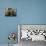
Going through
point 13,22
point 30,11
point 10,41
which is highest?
point 30,11

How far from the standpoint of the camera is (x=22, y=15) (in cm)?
305

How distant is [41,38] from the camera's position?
2908 millimetres

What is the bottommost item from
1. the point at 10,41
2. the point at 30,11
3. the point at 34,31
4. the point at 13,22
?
the point at 10,41

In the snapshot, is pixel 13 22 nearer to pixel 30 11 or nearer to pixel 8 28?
pixel 8 28

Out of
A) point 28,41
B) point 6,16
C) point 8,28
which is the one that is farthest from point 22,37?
point 6,16

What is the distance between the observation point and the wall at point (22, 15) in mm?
3023

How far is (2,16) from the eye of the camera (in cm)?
302

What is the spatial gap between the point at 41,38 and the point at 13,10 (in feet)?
3.35

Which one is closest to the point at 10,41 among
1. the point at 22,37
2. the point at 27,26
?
the point at 22,37

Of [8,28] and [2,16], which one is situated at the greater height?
[2,16]

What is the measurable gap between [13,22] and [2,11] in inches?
16.0

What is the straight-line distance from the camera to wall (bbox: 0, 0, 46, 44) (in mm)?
3023

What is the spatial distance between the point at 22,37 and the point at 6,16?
69 cm

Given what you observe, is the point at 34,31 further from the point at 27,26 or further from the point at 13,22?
the point at 13,22
